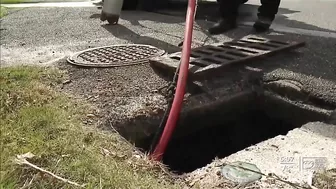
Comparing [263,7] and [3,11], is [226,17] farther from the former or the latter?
[3,11]

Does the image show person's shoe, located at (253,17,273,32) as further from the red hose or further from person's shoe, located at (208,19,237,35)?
the red hose

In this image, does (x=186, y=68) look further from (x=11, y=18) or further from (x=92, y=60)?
(x=11, y=18)

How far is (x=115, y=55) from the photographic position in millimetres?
3668

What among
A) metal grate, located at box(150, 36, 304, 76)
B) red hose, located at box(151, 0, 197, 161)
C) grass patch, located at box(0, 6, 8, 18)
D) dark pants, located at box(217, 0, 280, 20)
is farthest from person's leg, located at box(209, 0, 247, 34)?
grass patch, located at box(0, 6, 8, 18)

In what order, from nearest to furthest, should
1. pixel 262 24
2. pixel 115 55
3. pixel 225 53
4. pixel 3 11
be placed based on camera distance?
1. pixel 225 53
2. pixel 115 55
3. pixel 262 24
4. pixel 3 11

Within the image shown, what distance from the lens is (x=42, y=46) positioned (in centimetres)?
414

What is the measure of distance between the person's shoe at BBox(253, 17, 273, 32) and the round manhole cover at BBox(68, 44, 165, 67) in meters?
1.18

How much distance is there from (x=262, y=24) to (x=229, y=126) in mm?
1833

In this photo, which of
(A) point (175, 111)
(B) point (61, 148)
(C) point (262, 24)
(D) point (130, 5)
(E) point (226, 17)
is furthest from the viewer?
(D) point (130, 5)

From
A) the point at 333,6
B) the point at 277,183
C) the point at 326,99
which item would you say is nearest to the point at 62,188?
the point at 277,183

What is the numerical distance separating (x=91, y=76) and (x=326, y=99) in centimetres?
154

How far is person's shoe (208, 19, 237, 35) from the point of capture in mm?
4430

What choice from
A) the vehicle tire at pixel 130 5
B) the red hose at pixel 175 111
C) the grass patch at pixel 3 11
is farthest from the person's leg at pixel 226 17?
the grass patch at pixel 3 11

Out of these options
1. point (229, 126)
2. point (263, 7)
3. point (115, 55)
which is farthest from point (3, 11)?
point (229, 126)
